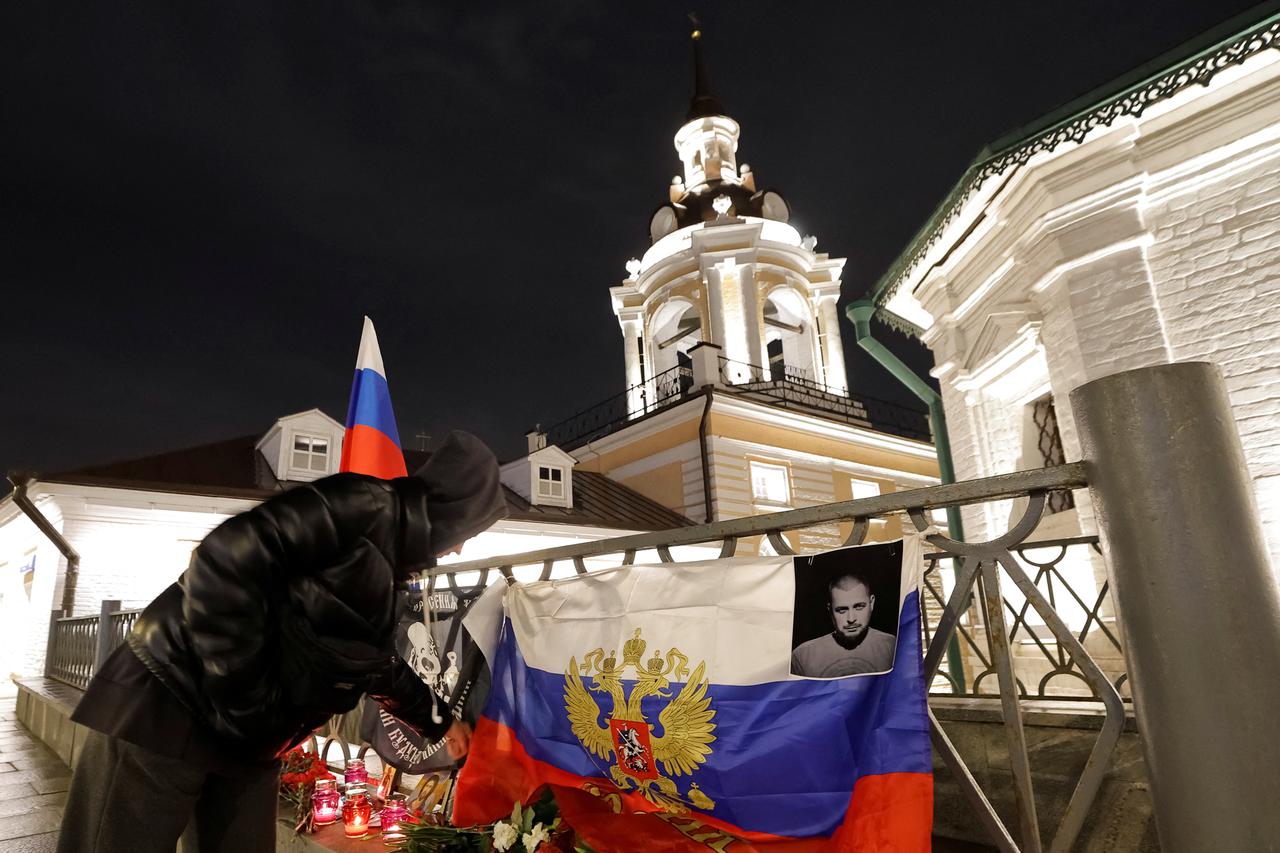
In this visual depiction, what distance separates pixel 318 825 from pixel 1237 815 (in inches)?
157

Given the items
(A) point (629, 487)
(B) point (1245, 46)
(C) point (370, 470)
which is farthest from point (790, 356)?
(C) point (370, 470)

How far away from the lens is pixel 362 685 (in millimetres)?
2295

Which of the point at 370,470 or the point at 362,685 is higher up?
the point at 370,470

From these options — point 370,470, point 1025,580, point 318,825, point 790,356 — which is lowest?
point 318,825

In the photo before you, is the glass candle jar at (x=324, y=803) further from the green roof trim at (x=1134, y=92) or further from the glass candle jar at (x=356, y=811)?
the green roof trim at (x=1134, y=92)

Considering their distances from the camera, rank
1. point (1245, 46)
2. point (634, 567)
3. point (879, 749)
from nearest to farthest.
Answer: point (879, 749) < point (634, 567) < point (1245, 46)

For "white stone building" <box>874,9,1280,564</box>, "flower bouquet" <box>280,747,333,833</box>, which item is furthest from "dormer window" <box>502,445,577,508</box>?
"flower bouquet" <box>280,747,333,833</box>

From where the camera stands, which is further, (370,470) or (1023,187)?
(1023,187)

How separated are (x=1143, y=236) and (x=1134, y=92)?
1.44 m

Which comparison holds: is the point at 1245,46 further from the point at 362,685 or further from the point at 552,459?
the point at 552,459

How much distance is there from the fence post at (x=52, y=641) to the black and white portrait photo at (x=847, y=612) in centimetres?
1337

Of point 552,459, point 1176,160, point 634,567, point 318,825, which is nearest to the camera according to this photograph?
point 634,567

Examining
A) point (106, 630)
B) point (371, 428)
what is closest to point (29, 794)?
point (106, 630)

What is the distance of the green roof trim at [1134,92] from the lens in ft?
17.8
